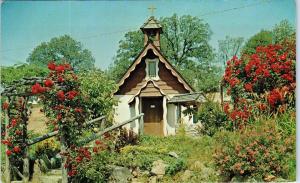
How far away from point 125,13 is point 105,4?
269 millimetres

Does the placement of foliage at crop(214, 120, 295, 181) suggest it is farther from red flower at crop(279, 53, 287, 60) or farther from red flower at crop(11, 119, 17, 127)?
red flower at crop(11, 119, 17, 127)

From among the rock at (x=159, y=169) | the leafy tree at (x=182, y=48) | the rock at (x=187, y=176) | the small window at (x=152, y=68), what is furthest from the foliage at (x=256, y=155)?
the small window at (x=152, y=68)

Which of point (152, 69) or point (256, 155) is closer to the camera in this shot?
point (256, 155)

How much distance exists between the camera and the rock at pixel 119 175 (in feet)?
23.3

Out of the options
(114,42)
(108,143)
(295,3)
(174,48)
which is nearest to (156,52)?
(174,48)

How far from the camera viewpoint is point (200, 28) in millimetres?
7309

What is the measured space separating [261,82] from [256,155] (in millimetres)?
1455

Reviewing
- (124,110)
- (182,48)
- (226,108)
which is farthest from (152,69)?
(226,108)

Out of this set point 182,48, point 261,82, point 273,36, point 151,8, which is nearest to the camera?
point 151,8

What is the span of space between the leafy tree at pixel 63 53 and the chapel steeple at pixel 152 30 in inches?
31.1

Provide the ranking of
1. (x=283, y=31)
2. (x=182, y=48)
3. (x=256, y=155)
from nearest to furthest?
(x=256, y=155) < (x=283, y=31) < (x=182, y=48)

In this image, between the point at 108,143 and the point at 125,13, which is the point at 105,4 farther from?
the point at 108,143

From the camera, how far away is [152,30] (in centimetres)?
744

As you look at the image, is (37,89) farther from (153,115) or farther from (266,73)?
(266,73)
